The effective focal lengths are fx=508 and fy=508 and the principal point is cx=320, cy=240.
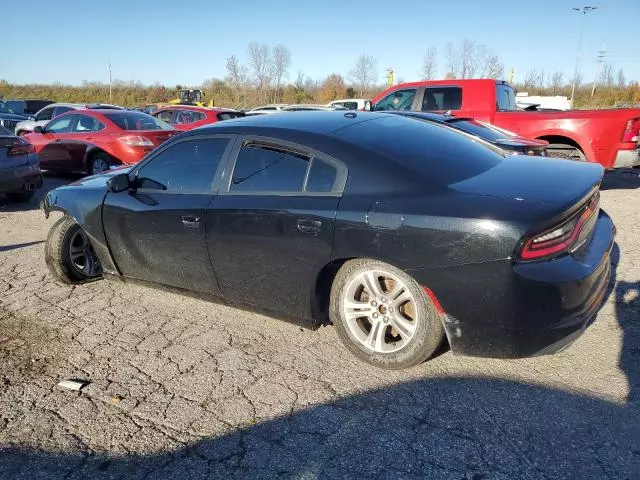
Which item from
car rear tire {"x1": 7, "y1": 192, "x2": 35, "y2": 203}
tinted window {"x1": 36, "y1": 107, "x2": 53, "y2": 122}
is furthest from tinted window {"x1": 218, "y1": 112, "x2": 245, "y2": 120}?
tinted window {"x1": 36, "y1": 107, "x2": 53, "y2": 122}

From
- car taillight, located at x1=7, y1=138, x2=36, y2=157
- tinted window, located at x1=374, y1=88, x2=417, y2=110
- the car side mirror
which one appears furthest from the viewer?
tinted window, located at x1=374, y1=88, x2=417, y2=110

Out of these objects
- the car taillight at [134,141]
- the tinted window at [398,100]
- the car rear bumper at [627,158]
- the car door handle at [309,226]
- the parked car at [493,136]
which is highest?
the tinted window at [398,100]

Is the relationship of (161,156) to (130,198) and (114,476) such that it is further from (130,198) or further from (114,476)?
(114,476)

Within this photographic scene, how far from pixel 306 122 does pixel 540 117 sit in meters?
6.29

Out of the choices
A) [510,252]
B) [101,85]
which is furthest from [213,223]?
[101,85]

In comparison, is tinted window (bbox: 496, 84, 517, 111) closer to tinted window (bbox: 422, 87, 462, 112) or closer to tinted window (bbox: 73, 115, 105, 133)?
tinted window (bbox: 422, 87, 462, 112)

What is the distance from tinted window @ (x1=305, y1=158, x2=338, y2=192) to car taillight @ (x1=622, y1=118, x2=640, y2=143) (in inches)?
266

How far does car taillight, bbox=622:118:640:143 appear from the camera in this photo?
7867 mm

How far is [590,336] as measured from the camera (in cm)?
347

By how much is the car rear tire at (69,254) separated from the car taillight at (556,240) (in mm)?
3664

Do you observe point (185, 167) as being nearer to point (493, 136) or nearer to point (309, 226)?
point (309, 226)

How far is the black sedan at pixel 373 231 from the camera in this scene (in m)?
2.61

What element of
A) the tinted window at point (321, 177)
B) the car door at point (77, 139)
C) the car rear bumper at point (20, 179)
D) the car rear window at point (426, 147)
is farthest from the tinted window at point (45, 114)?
the tinted window at point (321, 177)

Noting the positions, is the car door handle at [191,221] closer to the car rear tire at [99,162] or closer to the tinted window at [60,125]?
the car rear tire at [99,162]
